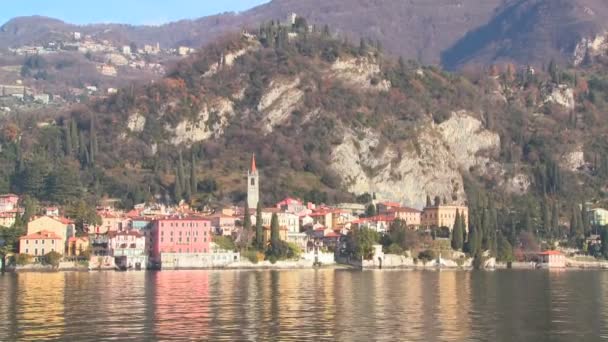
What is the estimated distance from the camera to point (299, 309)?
201 feet

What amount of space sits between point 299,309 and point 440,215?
8426 centimetres

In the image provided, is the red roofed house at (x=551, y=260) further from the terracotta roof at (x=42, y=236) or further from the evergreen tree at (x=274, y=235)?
the terracotta roof at (x=42, y=236)

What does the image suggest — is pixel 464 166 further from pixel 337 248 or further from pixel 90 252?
pixel 90 252

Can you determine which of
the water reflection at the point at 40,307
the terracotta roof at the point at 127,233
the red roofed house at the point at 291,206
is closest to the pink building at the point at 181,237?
the terracotta roof at the point at 127,233

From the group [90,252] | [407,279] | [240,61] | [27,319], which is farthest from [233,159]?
[27,319]

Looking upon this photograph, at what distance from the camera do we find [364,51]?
644 ft

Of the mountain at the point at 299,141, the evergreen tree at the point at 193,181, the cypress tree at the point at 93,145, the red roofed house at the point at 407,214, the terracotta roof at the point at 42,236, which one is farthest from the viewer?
the cypress tree at the point at 93,145

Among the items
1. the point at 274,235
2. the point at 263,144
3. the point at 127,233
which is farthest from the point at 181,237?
the point at 263,144

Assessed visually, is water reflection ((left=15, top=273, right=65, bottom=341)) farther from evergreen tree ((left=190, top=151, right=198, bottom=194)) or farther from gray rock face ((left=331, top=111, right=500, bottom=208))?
gray rock face ((left=331, top=111, right=500, bottom=208))

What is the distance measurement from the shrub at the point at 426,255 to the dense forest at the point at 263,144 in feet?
30.5

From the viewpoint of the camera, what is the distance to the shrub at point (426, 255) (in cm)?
12544

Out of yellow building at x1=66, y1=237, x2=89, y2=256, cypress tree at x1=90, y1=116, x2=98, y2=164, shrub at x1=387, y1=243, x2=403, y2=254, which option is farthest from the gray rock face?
yellow building at x1=66, y1=237, x2=89, y2=256

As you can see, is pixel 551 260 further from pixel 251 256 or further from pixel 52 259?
pixel 52 259

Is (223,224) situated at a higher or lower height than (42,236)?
higher
